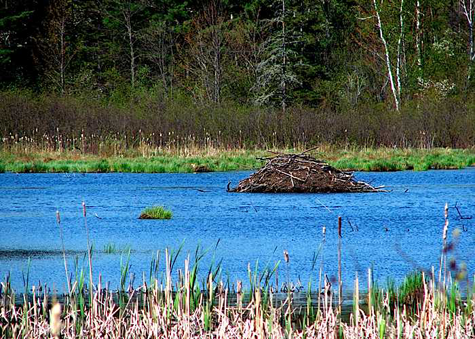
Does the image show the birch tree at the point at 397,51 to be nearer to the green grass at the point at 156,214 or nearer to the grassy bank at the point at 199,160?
the grassy bank at the point at 199,160

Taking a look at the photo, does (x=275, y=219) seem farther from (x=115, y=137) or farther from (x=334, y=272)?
(x=115, y=137)

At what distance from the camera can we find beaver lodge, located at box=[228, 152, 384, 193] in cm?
2061

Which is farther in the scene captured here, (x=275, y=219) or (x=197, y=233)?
(x=275, y=219)

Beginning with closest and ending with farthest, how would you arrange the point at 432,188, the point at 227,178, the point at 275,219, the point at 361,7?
1. the point at 275,219
2. the point at 432,188
3. the point at 227,178
4. the point at 361,7

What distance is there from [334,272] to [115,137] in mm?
26123

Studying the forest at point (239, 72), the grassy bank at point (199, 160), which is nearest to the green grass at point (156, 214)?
the grassy bank at point (199, 160)

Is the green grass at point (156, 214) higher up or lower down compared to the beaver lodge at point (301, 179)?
lower down

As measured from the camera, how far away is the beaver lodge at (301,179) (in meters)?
20.6

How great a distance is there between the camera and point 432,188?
21.8 metres

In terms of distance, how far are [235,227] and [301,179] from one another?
21.7 ft

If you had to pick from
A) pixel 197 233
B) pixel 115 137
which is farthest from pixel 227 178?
pixel 197 233

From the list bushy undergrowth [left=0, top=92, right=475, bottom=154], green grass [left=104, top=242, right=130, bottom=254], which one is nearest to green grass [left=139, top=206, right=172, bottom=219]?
green grass [left=104, top=242, right=130, bottom=254]

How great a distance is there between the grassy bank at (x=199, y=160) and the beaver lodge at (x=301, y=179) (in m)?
7.15

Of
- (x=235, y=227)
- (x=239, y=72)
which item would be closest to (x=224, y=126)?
(x=239, y=72)
